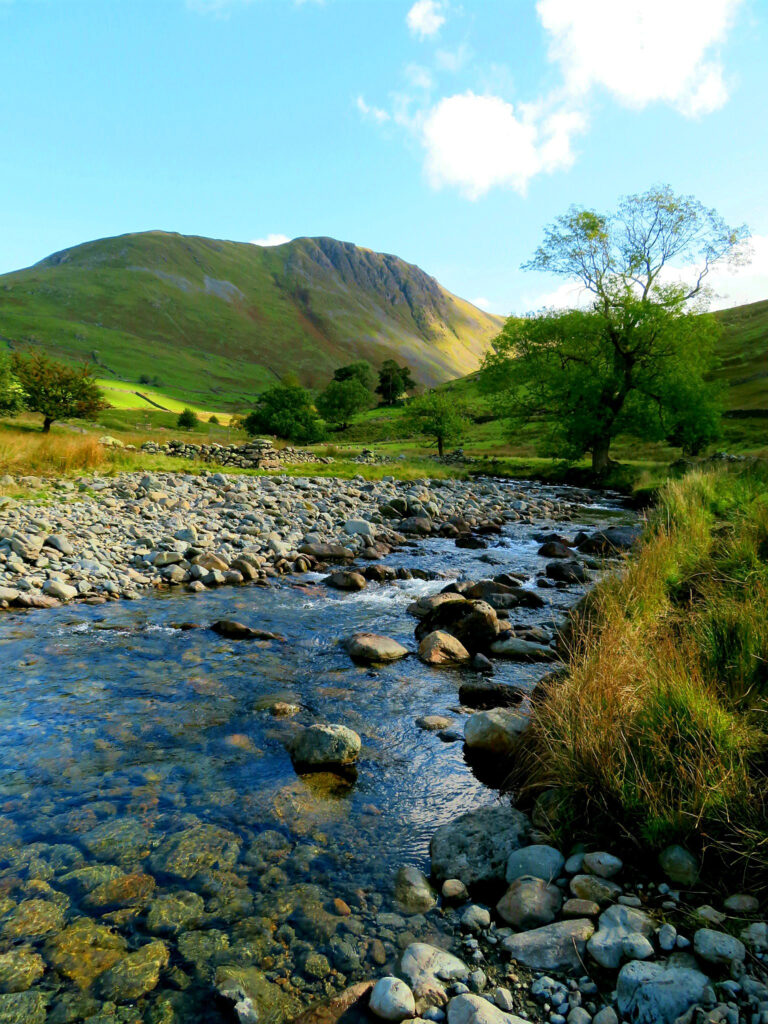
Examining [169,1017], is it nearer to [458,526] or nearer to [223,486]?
[458,526]

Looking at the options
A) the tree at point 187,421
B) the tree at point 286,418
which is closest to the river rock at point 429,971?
the tree at point 286,418

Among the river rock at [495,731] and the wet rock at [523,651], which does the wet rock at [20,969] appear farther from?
the wet rock at [523,651]

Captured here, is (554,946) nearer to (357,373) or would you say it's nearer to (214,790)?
(214,790)

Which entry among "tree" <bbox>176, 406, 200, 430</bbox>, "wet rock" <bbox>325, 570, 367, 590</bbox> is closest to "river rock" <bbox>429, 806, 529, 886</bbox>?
"wet rock" <bbox>325, 570, 367, 590</bbox>

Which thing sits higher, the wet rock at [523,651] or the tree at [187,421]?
the tree at [187,421]

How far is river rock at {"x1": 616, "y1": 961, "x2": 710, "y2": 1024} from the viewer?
263cm

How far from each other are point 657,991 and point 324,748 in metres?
3.28

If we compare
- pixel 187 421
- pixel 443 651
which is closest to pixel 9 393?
pixel 187 421

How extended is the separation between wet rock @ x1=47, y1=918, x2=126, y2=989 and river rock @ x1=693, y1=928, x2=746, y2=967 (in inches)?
122

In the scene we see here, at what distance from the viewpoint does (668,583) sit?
314 inches

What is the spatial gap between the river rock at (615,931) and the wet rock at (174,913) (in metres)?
2.33

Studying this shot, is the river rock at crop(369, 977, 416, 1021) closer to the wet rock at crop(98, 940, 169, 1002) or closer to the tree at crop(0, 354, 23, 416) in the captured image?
the wet rock at crop(98, 940, 169, 1002)

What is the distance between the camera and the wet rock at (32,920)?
3361 mm

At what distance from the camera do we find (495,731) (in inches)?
215
